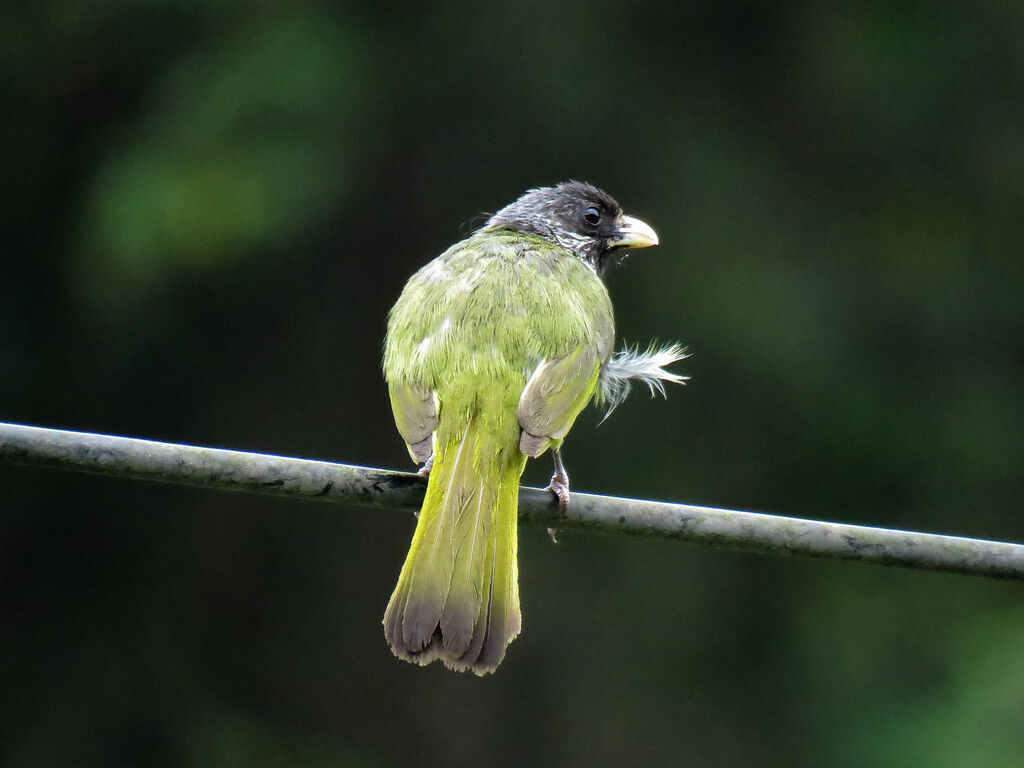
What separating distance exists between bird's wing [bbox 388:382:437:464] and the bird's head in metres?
2.33

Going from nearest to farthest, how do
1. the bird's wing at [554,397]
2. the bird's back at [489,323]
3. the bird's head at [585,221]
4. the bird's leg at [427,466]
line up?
the bird's leg at [427,466] < the bird's wing at [554,397] < the bird's back at [489,323] < the bird's head at [585,221]

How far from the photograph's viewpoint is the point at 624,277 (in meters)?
8.84

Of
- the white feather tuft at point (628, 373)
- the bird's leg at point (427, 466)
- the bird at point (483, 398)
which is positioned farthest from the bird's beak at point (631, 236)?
the bird's leg at point (427, 466)

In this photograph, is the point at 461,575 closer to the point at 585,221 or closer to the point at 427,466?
the point at 427,466

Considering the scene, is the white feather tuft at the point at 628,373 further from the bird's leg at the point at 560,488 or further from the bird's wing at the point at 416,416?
the bird's wing at the point at 416,416

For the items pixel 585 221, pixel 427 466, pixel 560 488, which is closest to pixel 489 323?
pixel 427 466

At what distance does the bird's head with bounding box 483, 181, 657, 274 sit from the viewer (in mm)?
6297

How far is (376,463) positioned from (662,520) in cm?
566

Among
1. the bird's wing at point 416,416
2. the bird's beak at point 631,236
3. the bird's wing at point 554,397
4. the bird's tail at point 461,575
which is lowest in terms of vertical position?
the bird's tail at point 461,575

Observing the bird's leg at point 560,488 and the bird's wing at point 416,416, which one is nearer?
the bird's leg at point 560,488

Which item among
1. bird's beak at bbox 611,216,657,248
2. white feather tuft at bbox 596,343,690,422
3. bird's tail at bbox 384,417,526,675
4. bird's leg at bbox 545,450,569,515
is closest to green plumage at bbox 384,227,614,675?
bird's tail at bbox 384,417,526,675

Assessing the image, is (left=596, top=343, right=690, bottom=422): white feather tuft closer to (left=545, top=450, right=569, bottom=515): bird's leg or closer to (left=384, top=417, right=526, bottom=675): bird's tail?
(left=545, top=450, right=569, bottom=515): bird's leg

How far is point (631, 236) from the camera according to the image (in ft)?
20.9

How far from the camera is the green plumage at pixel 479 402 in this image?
331 centimetres
